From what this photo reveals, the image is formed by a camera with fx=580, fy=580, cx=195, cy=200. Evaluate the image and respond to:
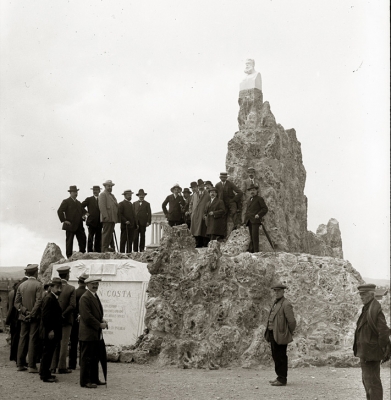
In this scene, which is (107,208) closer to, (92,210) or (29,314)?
(92,210)

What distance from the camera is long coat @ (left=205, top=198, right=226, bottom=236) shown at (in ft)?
42.1

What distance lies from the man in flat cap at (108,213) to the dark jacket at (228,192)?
2861 millimetres

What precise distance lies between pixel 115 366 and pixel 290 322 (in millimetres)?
3893

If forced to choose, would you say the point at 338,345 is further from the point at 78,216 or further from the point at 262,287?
the point at 78,216

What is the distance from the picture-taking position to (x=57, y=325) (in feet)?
30.9

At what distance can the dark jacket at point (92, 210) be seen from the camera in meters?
14.7

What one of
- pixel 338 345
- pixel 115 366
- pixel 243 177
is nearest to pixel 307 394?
pixel 338 345

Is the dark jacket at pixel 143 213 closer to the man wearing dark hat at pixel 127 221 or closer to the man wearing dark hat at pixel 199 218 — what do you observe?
the man wearing dark hat at pixel 127 221

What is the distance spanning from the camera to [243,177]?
13578 mm

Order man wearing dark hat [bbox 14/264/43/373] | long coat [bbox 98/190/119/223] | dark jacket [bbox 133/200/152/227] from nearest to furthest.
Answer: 1. man wearing dark hat [bbox 14/264/43/373]
2. long coat [bbox 98/190/119/223]
3. dark jacket [bbox 133/200/152/227]

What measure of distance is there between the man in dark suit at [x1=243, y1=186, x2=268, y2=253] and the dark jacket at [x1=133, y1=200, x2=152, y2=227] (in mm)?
3489

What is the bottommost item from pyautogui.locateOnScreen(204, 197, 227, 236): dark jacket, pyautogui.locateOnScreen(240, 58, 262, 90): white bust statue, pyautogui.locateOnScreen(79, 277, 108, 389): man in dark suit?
pyautogui.locateOnScreen(79, 277, 108, 389): man in dark suit

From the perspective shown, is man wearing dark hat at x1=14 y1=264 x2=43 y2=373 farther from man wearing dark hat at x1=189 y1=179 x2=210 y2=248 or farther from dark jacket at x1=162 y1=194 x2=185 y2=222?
dark jacket at x1=162 y1=194 x2=185 y2=222

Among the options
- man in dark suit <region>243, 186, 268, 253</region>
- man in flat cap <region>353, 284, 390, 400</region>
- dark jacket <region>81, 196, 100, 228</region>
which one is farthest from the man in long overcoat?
man in flat cap <region>353, 284, 390, 400</region>
